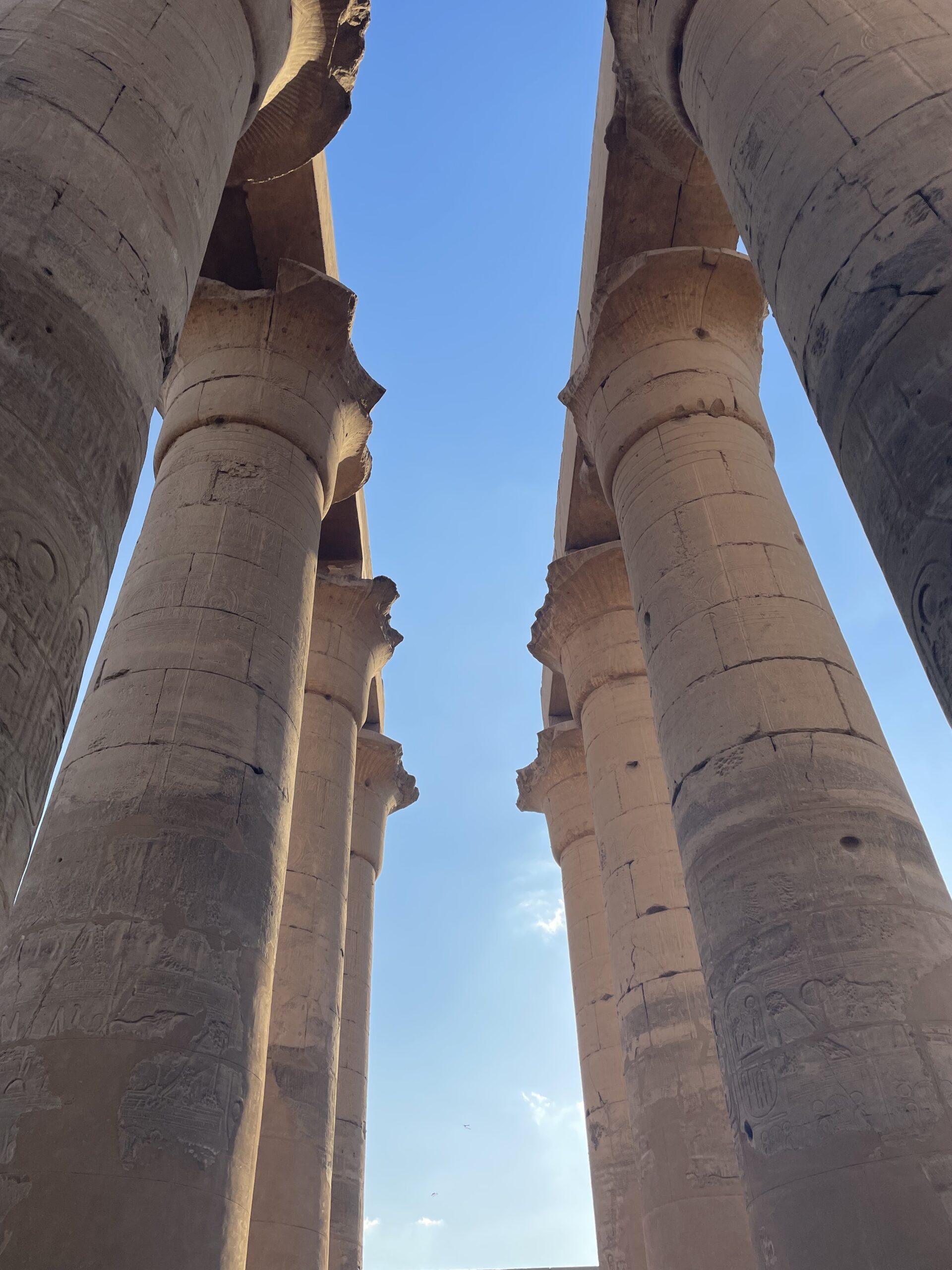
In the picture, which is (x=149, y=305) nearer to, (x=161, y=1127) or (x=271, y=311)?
(x=161, y=1127)

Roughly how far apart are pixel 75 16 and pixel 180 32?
840mm

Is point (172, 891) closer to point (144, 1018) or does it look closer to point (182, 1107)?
point (144, 1018)

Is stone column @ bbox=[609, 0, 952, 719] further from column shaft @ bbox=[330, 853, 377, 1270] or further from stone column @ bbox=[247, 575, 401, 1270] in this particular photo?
column shaft @ bbox=[330, 853, 377, 1270]

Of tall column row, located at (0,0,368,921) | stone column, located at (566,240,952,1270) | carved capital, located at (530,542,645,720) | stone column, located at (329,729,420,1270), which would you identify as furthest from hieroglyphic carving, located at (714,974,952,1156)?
stone column, located at (329,729,420,1270)

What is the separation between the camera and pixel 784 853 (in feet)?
22.0

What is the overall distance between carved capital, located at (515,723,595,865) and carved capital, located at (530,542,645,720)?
251 centimetres

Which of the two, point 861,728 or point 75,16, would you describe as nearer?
point 75,16

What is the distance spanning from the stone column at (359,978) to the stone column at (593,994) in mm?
2597

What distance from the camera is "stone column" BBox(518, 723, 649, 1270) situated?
498 inches

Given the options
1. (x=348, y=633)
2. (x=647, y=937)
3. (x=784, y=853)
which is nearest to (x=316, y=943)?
(x=647, y=937)

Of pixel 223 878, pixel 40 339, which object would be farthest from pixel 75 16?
pixel 223 878

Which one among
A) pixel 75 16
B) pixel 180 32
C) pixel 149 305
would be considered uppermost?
pixel 180 32

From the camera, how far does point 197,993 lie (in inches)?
236

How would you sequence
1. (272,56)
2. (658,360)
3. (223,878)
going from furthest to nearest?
1. (658,360)
2. (272,56)
3. (223,878)
